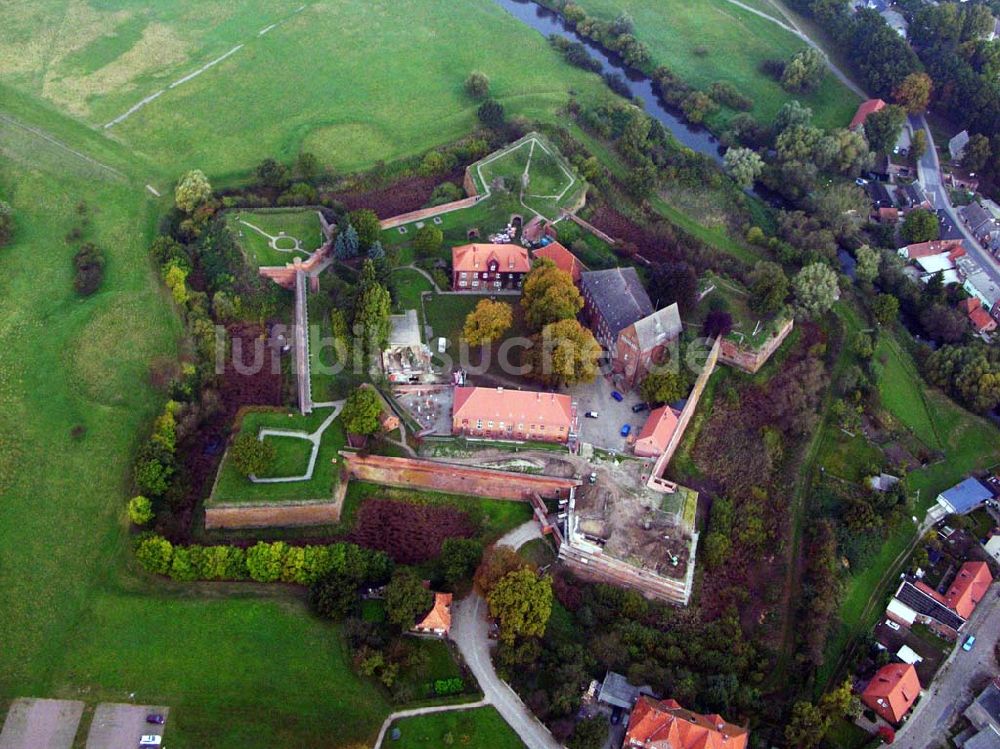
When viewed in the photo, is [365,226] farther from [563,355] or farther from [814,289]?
[814,289]

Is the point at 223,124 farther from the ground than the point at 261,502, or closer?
farther from the ground

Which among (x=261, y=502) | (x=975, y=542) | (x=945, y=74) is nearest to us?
(x=261, y=502)

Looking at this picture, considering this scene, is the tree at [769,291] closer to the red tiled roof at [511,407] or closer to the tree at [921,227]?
the tree at [921,227]

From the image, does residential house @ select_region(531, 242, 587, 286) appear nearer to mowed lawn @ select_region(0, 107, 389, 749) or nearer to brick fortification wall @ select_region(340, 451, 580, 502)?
brick fortification wall @ select_region(340, 451, 580, 502)

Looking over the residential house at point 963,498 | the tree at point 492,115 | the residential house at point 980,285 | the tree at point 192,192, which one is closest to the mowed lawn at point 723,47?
the tree at point 492,115

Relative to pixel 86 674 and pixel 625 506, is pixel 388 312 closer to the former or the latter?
pixel 625 506

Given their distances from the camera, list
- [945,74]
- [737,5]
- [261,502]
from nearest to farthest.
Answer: [261,502], [945,74], [737,5]

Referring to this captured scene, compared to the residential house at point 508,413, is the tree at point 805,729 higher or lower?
lower

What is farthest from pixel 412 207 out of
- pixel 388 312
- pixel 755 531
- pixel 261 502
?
pixel 755 531
